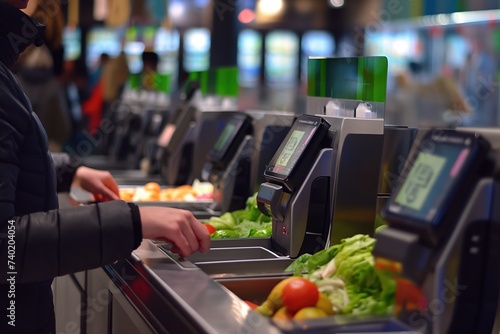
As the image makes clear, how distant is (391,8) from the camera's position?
399 inches

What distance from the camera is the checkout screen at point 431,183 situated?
62.2 inches

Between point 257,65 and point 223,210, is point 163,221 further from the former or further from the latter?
point 257,65

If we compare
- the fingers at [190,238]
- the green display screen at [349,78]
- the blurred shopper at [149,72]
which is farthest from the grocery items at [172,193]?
the blurred shopper at [149,72]

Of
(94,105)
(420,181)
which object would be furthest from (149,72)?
(420,181)

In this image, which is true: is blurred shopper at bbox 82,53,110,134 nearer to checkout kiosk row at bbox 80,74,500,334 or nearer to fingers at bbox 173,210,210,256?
checkout kiosk row at bbox 80,74,500,334

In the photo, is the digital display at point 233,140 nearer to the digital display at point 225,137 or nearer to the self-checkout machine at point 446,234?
the digital display at point 225,137

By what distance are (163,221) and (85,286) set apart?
4.01 feet

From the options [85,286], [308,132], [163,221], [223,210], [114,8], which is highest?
[114,8]

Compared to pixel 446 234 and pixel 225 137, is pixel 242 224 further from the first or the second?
pixel 446 234

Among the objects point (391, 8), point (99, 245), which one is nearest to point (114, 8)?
point (391, 8)

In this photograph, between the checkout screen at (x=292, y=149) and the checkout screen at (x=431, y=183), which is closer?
the checkout screen at (x=431, y=183)

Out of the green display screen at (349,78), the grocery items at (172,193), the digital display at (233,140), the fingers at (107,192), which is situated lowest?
the grocery items at (172,193)

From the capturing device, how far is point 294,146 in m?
2.46

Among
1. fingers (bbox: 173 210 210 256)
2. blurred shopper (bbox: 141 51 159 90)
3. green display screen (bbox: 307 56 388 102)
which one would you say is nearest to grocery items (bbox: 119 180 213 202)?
green display screen (bbox: 307 56 388 102)
